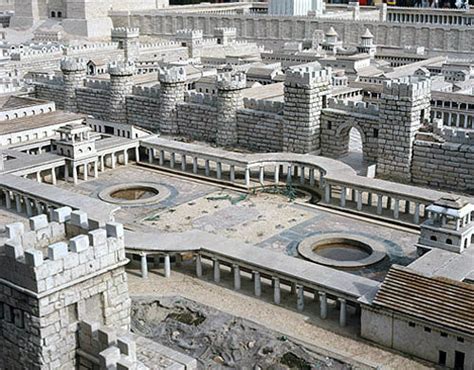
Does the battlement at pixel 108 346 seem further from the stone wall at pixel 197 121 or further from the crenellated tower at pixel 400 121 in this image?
the stone wall at pixel 197 121

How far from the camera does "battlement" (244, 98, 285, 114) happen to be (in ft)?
163

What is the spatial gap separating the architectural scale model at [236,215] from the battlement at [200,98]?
7.2 inches

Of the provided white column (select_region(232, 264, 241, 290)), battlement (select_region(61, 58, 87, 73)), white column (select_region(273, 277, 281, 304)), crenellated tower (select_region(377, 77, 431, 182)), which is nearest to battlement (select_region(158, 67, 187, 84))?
battlement (select_region(61, 58, 87, 73))

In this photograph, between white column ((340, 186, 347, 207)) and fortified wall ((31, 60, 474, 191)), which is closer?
white column ((340, 186, 347, 207))

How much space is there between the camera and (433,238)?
30.7m

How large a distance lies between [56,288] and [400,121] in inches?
1145

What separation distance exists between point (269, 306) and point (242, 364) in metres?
4.03

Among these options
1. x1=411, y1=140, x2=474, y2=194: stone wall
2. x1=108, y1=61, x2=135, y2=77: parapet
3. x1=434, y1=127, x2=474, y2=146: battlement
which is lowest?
x1=411, y1=140, x2=474, y2=194: stone wall

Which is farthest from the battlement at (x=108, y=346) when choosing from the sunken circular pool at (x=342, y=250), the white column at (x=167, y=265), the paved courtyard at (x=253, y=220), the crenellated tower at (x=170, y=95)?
the crenellated tower at (x=170, y=95)

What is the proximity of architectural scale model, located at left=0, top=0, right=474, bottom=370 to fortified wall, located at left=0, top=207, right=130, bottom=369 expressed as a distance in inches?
2.1

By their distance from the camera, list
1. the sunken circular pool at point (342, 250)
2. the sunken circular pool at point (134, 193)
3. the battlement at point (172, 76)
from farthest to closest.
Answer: the battlement at point (172, 76) → the sunken circular pool at point (134, 193) → the sunken circular pool at point (342, 250)

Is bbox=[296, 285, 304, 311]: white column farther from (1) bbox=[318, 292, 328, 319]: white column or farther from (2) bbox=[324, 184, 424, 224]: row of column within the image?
(2) bbox=[324, 184, 424, 224]: row of column

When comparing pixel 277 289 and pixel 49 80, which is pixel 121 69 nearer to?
pixel 49 80

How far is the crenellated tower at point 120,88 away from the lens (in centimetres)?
5538
